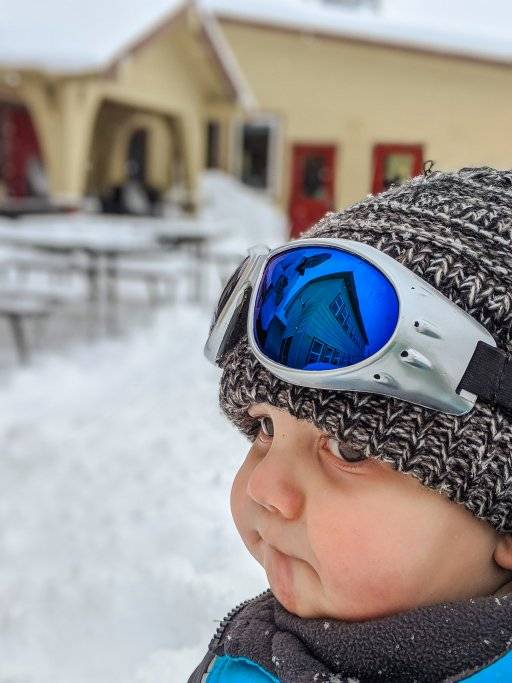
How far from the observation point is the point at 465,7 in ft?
6.03

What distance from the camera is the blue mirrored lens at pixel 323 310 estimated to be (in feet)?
3.05

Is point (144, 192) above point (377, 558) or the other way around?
Answer: the other way around

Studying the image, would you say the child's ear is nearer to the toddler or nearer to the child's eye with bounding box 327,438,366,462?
the toddler

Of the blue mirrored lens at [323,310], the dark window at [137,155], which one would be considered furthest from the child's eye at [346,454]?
the dark window at [137,155]

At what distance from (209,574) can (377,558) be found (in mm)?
983

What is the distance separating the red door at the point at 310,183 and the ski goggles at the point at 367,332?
3.07ft

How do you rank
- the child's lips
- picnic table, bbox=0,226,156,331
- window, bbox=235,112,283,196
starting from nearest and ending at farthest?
the child's lips < window, bbox=235,112,283,196 < picnic table, bbox=0,226,156,331

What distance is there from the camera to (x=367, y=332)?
3.06ft

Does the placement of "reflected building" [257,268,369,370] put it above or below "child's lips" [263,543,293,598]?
above

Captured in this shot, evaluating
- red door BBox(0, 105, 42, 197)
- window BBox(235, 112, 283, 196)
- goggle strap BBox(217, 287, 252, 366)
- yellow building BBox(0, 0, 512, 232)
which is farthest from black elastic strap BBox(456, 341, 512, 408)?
red door BBox(0, 105, 42, 197)

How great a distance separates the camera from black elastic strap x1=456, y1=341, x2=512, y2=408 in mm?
890

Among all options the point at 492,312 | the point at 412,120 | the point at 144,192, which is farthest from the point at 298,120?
the point at 144,192

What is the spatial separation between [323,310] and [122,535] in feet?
5.43

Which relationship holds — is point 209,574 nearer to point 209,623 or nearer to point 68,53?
point 209,623
